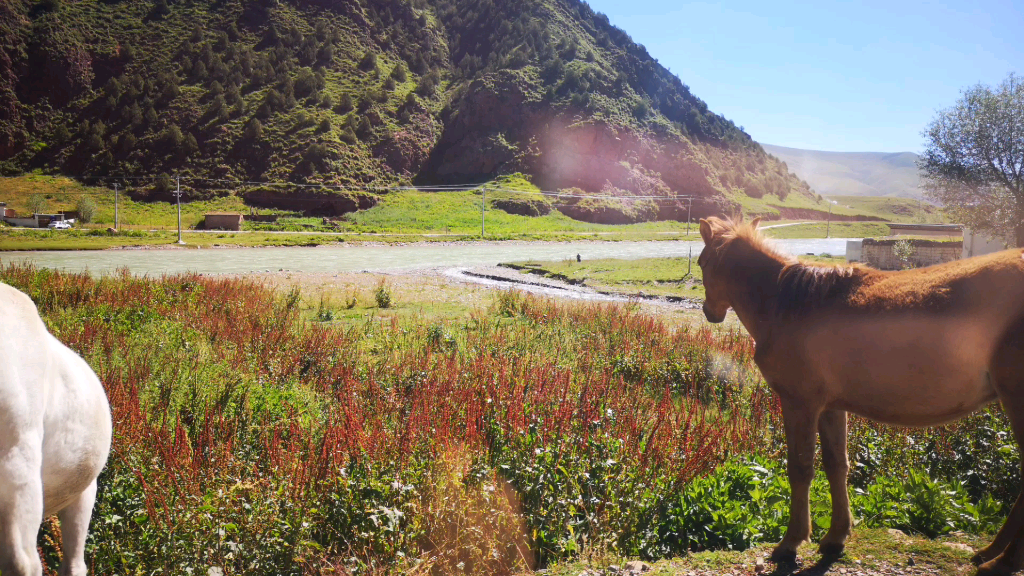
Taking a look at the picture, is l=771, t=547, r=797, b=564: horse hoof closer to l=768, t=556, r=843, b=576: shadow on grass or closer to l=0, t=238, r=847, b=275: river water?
l=768, t=556, r=843, b=576: shadow on grass

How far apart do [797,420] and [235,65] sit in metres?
124

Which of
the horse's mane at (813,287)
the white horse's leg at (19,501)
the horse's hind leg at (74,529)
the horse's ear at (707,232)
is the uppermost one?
the horse's ear at (707,232)

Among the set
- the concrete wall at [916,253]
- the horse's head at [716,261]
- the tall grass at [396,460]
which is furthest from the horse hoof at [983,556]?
the concrete wall at [916,253]

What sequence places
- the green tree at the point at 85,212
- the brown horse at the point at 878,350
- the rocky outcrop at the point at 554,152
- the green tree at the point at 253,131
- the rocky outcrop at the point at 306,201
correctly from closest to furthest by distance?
the brown horse at the point at 878,350
the green tree at the point at 85,212
the rocky outcrop at the point at 306,201
the green tree at the point at 253,131
the rocky outcrop at the point at 554,152

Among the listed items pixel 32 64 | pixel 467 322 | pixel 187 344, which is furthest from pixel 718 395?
pixel 32 64

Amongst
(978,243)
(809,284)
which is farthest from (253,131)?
(809,284)

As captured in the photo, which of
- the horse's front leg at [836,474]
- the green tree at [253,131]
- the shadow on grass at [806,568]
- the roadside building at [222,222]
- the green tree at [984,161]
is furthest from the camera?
the green tree at [253,131]

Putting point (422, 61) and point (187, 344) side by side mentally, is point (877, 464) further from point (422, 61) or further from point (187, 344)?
point (422, 61)

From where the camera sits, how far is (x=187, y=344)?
10.1m

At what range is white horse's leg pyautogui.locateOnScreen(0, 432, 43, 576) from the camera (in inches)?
86.4

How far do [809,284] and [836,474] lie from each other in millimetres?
1254

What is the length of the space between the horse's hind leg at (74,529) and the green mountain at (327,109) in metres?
85.5

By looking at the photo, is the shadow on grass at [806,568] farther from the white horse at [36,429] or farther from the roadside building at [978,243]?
the roadside building at [978,243]

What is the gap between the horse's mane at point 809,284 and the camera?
4.25 meters
